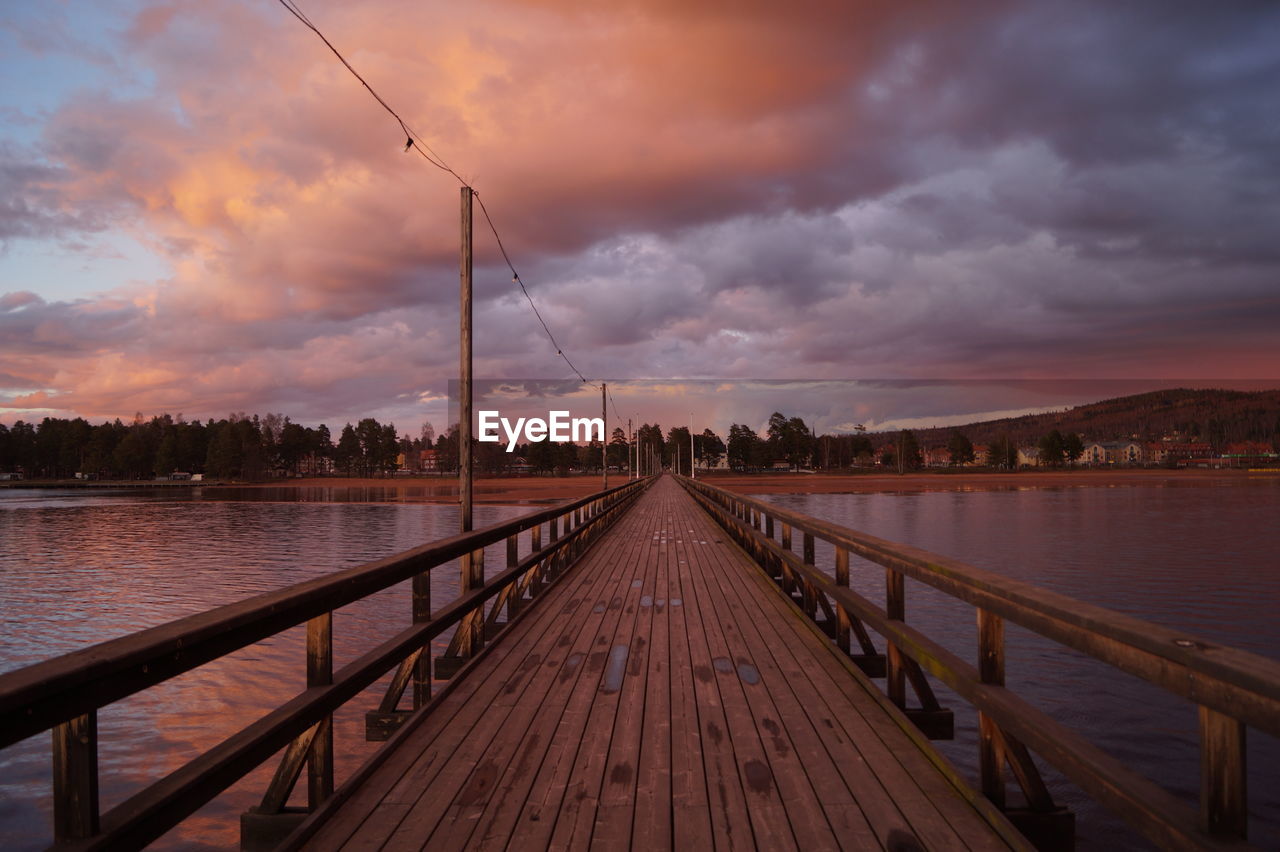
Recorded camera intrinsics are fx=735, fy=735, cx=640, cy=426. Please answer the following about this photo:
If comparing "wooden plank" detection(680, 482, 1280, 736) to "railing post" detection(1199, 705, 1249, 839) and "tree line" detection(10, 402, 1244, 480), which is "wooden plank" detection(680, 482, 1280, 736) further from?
"tree line" detection(10, 402, 1244, 480)

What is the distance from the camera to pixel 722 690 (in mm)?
5566

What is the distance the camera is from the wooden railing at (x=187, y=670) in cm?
198

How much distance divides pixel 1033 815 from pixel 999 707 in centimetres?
55

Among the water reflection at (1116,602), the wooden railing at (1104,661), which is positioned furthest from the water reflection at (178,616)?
the water reflection at (1116,602)

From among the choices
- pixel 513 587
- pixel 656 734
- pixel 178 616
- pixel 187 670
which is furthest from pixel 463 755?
pixel 178 616

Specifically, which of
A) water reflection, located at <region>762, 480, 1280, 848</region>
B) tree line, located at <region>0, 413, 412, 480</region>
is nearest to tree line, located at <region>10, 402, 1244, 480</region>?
tree line, located at <region>0, 413, 412, 480</region>

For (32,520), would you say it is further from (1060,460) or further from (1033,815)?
(1060,460)

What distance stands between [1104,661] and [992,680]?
110cm

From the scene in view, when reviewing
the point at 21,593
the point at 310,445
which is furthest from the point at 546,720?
the point at 310,445

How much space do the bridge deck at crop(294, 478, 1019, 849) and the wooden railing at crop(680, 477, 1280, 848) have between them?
0.32m

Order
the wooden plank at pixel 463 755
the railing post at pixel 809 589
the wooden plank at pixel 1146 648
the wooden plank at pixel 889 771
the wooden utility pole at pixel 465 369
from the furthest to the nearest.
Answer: the wooden utility pole at pixel 465 369 → the railing post at pixel 809 589 → the wooden plank at pixel 463 755 → the wooden plank at pixel 889 771 → the wooden plank at pixel 1146 648

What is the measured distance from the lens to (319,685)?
3436mm

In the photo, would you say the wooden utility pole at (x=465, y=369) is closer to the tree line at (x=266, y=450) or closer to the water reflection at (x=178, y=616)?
the water reflection at (x=178, y=616)

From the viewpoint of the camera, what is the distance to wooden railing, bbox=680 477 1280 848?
6.43ft
